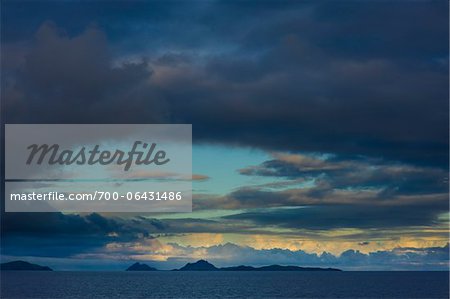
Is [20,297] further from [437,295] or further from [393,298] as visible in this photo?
[437,295]

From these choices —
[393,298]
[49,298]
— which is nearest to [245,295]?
[393,298]

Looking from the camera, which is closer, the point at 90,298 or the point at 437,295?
the point at 90,298

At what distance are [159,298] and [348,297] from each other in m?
→ 48.9

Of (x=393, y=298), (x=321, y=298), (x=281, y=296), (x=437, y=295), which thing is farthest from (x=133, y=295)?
(x=437, y=295)

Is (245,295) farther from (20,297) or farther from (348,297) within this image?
(20,297)

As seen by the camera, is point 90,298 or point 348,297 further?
point 348,297

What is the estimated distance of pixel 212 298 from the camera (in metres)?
151

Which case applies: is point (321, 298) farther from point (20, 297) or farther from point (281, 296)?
point (20, 297)

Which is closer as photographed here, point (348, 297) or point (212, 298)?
point (212, 298)

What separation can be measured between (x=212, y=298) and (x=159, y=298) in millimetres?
13040

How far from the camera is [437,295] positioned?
170m

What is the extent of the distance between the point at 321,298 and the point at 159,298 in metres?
40.4

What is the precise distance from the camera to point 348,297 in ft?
530

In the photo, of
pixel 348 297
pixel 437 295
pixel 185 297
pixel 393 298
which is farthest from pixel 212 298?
pixel 437 295
